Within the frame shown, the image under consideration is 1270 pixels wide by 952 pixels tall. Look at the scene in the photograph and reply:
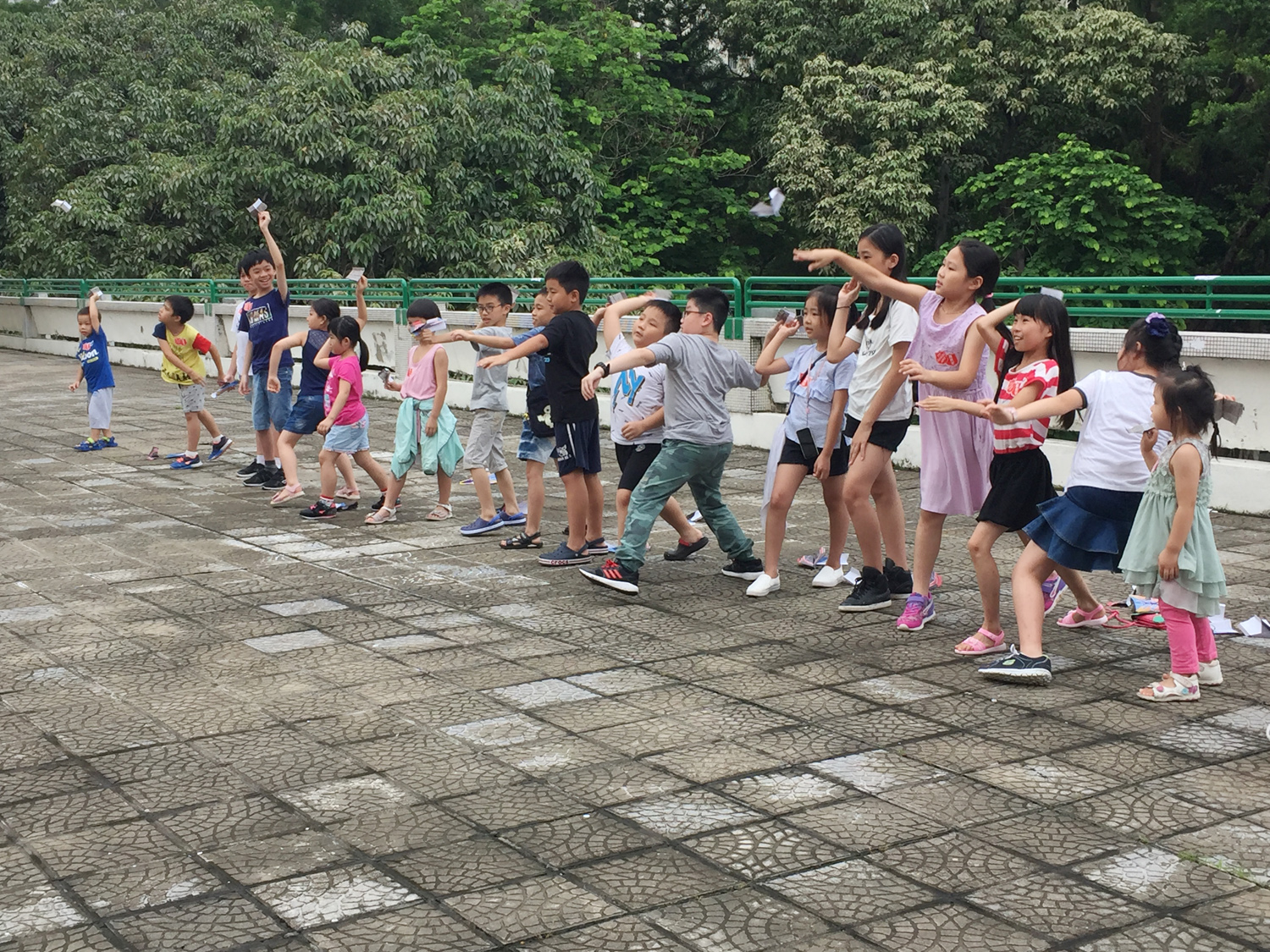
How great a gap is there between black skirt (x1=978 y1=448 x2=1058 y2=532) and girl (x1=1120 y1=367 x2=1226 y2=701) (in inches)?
17.2

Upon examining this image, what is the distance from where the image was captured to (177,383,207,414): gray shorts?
11.1 meters

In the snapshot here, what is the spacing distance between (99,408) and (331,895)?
995cm

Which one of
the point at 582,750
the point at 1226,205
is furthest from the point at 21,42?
the point at 582,750

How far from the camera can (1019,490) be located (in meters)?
5.30

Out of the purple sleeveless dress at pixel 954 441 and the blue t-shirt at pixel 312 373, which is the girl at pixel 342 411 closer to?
the blue t-shirt at pixel 312 373

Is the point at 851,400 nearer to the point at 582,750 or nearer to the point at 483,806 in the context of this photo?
the point at 582,750

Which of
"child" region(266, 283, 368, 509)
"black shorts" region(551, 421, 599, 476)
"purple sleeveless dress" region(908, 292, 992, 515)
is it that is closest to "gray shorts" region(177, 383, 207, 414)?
"child" region(266, 283, 368, 509)

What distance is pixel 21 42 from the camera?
2920 cm

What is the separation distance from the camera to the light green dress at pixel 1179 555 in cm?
473

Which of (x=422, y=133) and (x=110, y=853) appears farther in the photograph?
(x=422, y=133)

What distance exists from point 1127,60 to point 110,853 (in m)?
24.1

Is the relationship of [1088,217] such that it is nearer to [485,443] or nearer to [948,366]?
[485,443]

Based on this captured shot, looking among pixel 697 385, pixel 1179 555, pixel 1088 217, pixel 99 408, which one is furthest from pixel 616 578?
pixel 1088 217

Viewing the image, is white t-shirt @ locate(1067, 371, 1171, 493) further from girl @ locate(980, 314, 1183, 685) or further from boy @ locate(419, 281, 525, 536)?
boy @ locate(419, 281, 525, 536)
